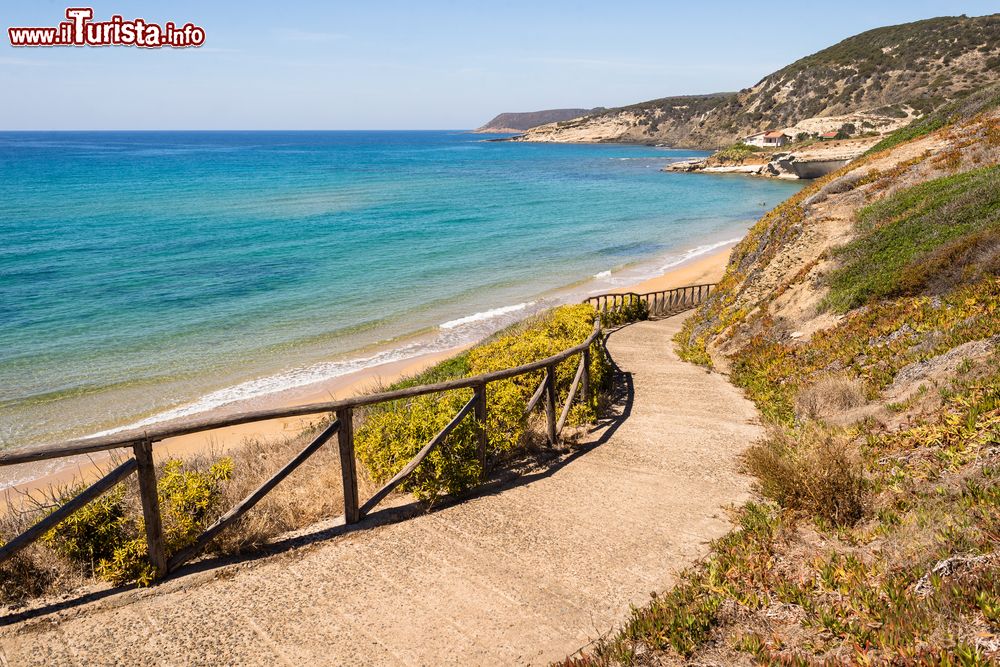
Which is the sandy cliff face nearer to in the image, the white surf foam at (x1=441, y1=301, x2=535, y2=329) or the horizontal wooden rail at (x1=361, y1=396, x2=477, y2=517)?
the horizontal wooden rail at (x1=361, y1=396, x2=477, y2=517)

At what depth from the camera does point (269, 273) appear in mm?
31359

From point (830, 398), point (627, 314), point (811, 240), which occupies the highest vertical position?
point (811, 240)

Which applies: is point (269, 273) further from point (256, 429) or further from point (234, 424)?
point (234, 424)

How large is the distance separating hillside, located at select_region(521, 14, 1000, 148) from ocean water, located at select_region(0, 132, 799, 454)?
3491 cm

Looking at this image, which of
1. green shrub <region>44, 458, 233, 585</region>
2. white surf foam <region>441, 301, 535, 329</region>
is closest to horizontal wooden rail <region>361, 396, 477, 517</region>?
green shrub <region>44, 458, 233, 585</region>

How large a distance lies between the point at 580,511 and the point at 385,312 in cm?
1968

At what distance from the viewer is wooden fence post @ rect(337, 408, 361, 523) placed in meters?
6.14

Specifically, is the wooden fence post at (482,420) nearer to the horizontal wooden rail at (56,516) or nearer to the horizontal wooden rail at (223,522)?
the horizontal wooden rail at (223,522)

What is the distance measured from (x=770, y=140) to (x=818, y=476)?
108396 millimetres

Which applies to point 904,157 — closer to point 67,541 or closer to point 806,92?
point 67,541

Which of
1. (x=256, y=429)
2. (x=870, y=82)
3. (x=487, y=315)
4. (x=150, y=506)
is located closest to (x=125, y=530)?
(x=150, y=506)

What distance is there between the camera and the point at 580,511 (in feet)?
21.8

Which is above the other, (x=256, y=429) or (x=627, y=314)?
(x=627, y=314)

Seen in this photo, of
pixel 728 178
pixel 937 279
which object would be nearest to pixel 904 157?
pixel 937 279
